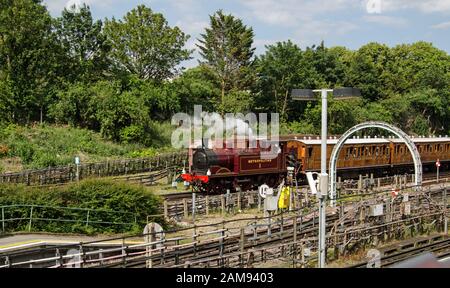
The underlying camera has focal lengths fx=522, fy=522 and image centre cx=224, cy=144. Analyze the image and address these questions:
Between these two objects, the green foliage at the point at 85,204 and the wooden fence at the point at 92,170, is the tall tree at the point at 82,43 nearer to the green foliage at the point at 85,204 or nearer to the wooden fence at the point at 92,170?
the wooden fence at the point at 92,170

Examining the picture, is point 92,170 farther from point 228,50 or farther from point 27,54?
point 228,50

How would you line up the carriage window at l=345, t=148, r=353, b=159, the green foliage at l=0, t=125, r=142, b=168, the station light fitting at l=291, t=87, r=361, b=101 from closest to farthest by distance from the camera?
the station light fitting at l=291, t=87, r=361, b=101 < the carriage window at l=345, t=148, r=353, b=159 < the green foliage at l=0, t=125, r=142, b=168

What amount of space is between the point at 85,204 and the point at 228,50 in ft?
119

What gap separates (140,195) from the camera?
71.7 feet

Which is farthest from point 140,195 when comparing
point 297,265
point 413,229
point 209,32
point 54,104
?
point 209,32

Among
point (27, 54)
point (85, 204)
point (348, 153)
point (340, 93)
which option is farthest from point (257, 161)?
point (27, 54)

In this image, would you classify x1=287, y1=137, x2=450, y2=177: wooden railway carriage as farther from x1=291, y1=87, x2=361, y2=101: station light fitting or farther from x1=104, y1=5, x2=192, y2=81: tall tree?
x1=104, y1=5, x2=192, y2=81: tall tree

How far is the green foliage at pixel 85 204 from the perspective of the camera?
19766mm

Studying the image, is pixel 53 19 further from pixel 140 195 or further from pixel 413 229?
pixel 413 229

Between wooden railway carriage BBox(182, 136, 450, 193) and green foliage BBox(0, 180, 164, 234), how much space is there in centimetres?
617

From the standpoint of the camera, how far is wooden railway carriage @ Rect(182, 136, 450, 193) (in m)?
28.1

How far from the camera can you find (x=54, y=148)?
39281 millimetres

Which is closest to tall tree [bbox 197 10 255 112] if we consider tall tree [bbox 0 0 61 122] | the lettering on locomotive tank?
tall tree [bbox 0 0 61 122]

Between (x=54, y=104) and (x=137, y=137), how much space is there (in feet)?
25.1
